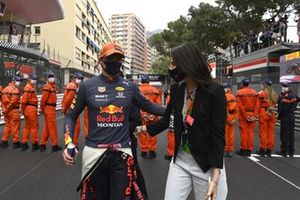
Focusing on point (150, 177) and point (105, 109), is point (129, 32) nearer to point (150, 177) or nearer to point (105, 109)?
point (150, 177)

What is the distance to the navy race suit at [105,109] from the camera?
11.7 feet

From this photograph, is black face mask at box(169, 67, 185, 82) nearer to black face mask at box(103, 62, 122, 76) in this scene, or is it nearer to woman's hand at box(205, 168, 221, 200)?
black face mask at box(103, 62, 122, 76)

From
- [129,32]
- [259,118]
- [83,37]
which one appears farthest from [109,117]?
[129,32]

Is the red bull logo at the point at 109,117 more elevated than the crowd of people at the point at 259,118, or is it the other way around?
the red bull logo at the point at 109,117

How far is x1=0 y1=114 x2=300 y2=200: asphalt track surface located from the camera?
20.9ft

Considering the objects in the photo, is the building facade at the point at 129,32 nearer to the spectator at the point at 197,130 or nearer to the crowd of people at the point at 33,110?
the crowd of people at the point at 33,110

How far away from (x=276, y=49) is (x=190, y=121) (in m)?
18.5

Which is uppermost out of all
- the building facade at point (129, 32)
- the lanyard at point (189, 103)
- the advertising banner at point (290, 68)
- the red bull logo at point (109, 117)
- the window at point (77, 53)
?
the building facade at point (129, 32)

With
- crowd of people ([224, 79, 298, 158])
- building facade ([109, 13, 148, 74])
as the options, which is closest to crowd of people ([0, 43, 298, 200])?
crowd of people ([224, 79, 298, 158])

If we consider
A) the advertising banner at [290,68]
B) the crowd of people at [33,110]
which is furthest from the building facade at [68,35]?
the crowd of people at [33,110]

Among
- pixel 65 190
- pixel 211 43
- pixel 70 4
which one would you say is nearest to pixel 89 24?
pixel 70 4

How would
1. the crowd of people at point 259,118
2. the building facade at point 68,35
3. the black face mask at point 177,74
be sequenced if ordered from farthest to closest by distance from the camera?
the building facade at point 68,35, the crowd of people at point 259,118, the black face mask at point 177,74

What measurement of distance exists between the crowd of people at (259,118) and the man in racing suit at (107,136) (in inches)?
265

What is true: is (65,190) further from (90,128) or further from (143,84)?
(143,84)
